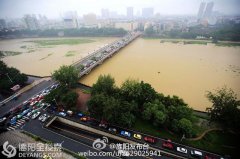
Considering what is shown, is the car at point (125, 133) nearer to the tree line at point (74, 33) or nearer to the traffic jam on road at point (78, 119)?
the traffic jam on road at point (78, 119)

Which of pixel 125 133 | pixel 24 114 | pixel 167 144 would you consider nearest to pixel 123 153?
pixel 125 133

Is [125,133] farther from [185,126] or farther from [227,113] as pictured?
[227,113]

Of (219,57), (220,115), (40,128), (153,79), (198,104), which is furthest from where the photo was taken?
(219,57)

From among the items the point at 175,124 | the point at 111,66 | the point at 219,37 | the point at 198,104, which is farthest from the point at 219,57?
the point at 175,124

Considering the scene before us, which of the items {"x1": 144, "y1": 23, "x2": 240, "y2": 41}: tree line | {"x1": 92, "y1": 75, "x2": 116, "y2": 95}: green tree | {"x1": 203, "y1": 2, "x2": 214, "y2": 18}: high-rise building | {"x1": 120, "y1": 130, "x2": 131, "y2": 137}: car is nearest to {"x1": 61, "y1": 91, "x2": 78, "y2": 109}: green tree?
{"x1": 92, "y1": 75, "x2": 116, "y2": 95}: green tree

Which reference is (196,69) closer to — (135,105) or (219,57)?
(219,57)

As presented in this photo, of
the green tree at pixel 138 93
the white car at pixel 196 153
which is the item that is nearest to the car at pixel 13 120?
the green tree at pixel 138 93
